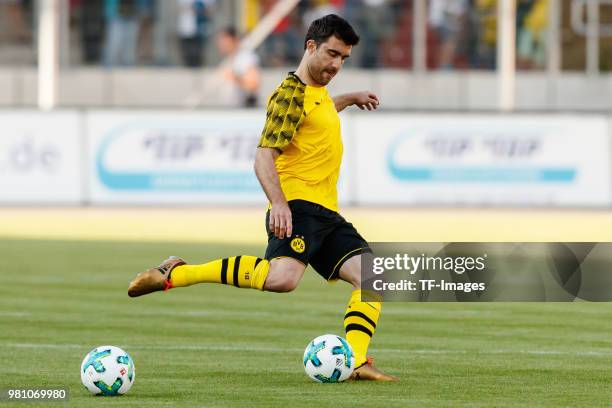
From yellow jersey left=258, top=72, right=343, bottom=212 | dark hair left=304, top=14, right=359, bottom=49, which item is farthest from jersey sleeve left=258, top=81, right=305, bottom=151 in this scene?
dark hair left=304, top=14, right=359, bottom=49

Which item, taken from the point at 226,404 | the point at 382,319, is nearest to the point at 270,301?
the point at 382,319

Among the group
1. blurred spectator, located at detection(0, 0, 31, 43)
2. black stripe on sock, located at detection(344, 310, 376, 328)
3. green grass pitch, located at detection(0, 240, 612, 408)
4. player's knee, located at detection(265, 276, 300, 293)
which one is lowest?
green grass pitch, located at detection(0, 240, 612, 408)

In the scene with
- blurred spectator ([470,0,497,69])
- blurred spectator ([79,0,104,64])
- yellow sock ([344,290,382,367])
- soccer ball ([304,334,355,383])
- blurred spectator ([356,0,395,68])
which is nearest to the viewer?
soccer ball ([304,334,355,383])

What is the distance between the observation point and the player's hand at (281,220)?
857 centimetres

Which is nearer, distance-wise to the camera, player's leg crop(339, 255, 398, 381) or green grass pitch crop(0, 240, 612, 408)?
green grass pitch crop(0, 240, 612, 408)

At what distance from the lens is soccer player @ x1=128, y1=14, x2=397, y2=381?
28.7 ft

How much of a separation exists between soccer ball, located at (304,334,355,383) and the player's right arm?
2.13ft

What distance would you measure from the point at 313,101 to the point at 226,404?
2.10 m

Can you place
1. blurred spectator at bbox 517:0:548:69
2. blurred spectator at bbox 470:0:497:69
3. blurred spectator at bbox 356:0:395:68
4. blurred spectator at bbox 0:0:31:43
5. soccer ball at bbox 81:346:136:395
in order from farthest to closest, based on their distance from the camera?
blurred spectator at bbox 470:0:497:69 < blurred spectator at bbox 517:0:548:69 < blurred spectator at bbox 356:0:395:68 < blurred spectator at bbox 0:0:31:43 < soccer ball at bbox 81:346:136:395

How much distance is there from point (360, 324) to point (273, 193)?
92cm

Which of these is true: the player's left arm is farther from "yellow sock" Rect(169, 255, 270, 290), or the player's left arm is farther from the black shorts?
"yellow sock" Rect(169, 255, 270, 290)

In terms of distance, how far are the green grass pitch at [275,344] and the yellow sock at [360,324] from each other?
0.30m

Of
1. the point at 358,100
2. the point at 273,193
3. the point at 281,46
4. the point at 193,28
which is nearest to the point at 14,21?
the point at 193,28

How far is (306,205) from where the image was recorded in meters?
9.02
